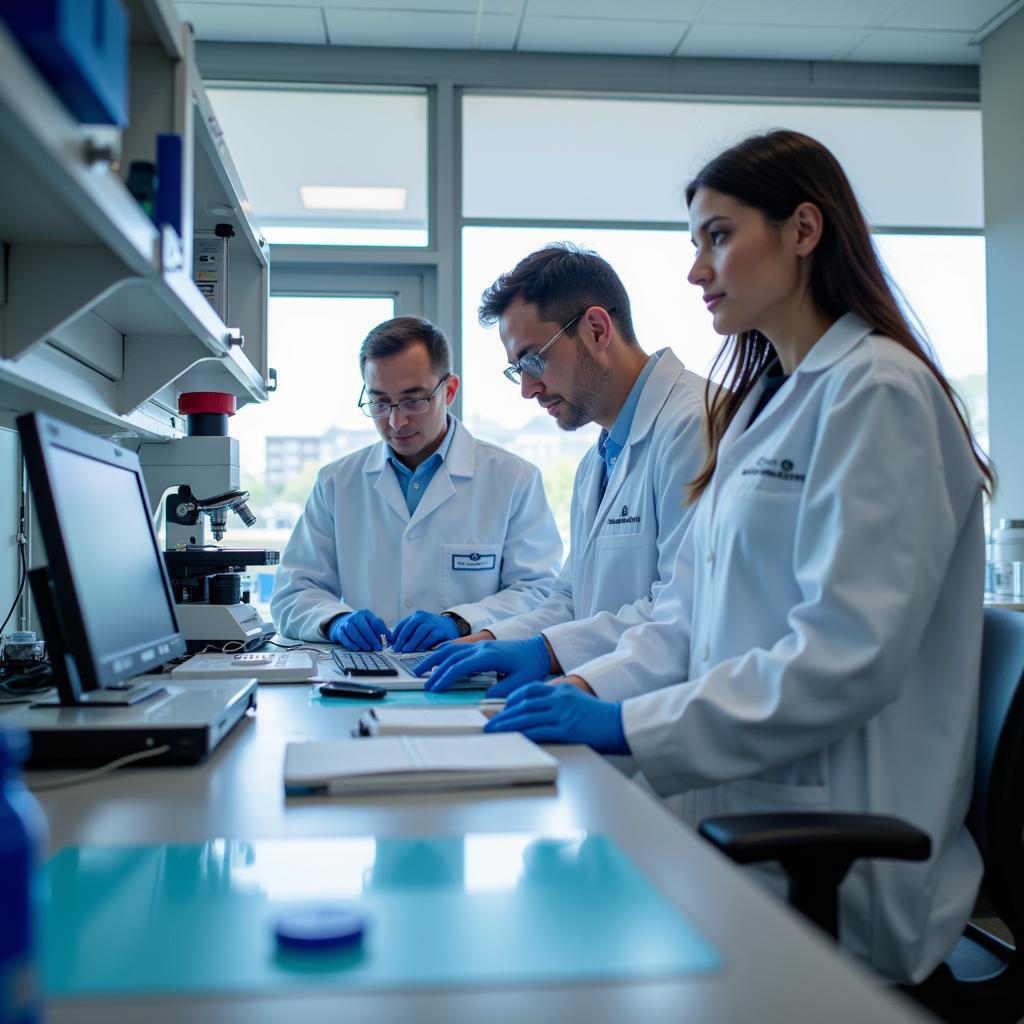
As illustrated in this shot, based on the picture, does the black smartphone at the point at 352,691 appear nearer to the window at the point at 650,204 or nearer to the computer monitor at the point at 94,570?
the computer monitor at the point at 94,570

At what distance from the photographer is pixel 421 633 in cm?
202

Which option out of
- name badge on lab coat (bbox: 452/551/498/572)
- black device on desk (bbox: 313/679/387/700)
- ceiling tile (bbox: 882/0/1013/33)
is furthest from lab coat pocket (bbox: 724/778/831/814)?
ceiling tile (bbox: 882/0/1013/33)

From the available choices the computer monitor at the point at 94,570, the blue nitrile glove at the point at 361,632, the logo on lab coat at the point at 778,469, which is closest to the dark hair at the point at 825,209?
the logo on lab coat at the point at 778,469

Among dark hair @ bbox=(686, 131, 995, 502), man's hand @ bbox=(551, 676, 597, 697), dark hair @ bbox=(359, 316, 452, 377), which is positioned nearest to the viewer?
dark hair @ bbox=(686, 131, 995, 502)

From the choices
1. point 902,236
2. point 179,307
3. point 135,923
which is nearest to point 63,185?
point 179,307

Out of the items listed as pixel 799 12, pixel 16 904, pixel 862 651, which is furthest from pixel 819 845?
pixel 799 12

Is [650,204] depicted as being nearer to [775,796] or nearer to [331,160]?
[331,160]

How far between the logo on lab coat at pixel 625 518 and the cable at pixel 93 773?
3.47 ft

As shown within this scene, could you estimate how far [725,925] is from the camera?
63 cm

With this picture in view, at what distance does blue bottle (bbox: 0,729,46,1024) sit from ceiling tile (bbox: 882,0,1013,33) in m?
3.91

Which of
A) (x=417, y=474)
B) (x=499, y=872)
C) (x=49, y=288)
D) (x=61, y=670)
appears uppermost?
(x=49, y=288)

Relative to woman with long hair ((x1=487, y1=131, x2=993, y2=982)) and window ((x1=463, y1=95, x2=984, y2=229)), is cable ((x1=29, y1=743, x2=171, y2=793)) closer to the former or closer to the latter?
woman with long hair ((x1=487, y1=131, x2=993, y2=982))

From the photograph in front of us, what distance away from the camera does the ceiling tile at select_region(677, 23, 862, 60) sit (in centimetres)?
358

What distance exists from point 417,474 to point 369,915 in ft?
6.47
